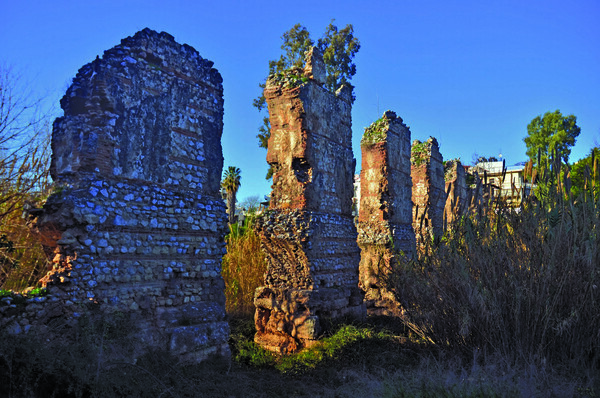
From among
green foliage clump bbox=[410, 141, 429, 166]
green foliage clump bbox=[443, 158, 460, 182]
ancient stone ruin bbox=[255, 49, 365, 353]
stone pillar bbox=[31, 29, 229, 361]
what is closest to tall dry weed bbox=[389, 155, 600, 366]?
ancient stone ruin bbox=[255, 49, 365, 353]

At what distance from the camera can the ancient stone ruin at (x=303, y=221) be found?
941 cm

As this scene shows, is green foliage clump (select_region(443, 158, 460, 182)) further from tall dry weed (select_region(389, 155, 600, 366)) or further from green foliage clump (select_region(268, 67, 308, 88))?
tall dry weed (select_region(389, 155, 600, 366))

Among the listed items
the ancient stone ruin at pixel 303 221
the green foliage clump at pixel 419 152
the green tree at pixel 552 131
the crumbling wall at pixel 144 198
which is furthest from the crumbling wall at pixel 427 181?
the green tree at pixel 552 131

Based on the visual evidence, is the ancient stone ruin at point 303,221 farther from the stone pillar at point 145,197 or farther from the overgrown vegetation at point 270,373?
the stone pillar at point 145,197

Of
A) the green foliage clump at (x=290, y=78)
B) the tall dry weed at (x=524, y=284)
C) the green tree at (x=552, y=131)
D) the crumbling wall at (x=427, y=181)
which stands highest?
the green tree at (x=552, y=131)

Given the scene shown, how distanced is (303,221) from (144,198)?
12.9 feet

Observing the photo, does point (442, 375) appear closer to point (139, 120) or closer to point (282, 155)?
point (139, 120)

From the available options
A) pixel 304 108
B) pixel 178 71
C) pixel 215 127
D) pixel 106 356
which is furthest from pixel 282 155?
pixel 106 356

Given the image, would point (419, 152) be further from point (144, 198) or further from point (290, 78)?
point (144, 198)

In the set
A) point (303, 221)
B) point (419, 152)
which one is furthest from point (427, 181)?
point (303, 221)

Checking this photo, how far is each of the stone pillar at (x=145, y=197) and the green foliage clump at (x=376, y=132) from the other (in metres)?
6.55

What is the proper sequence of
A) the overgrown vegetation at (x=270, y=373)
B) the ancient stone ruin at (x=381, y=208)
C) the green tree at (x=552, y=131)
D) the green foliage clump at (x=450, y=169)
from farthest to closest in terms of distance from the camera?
1. the green tree at (x=552, y=131)
2. the green foliage clump at (x=450, y=169)
3. the ancient stone ruin at (x=381, y=208)
4. the overgrown vegetation at (x=270, y=373)

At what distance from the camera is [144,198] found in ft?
20.7

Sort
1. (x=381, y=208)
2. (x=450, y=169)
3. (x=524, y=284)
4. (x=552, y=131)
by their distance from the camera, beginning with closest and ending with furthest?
(x=524, y=284) → (x=381, y=208) → (x=450, y=169) → (x=552, y=131)
